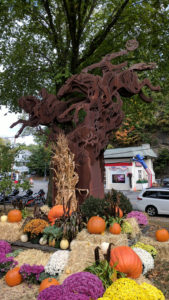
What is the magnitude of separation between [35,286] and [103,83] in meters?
6.48

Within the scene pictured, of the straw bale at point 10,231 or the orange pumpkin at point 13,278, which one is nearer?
the orange pumpkin at point 13,278

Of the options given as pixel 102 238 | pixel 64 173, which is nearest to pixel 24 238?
pixel 102 238

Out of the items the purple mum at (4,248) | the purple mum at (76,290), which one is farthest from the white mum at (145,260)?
the purple mum at (4,248)

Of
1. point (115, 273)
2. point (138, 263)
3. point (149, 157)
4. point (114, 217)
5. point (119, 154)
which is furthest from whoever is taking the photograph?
point (149, 157)

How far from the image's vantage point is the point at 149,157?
31688mm

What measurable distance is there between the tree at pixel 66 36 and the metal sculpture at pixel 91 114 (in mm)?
2248

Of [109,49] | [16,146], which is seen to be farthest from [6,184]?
[109,49]

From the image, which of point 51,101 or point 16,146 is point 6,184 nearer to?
point 16,146

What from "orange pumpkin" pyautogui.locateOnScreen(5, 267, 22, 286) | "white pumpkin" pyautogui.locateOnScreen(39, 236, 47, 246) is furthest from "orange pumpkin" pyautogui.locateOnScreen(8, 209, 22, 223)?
"orange pumpkin" pyautogui.locateOnScreen(5, 267, 22, 286)

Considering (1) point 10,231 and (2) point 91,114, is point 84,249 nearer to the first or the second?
(1) point 10,231

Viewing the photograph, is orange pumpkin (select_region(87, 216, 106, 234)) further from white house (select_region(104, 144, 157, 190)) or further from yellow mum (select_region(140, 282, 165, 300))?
white house (select_region(104, 144, 157, 190))

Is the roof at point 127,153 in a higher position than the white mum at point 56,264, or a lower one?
higher

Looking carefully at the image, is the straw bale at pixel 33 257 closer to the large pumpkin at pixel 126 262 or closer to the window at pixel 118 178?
the large pumpkin at pixel 126 262

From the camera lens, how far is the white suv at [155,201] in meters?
12.2
